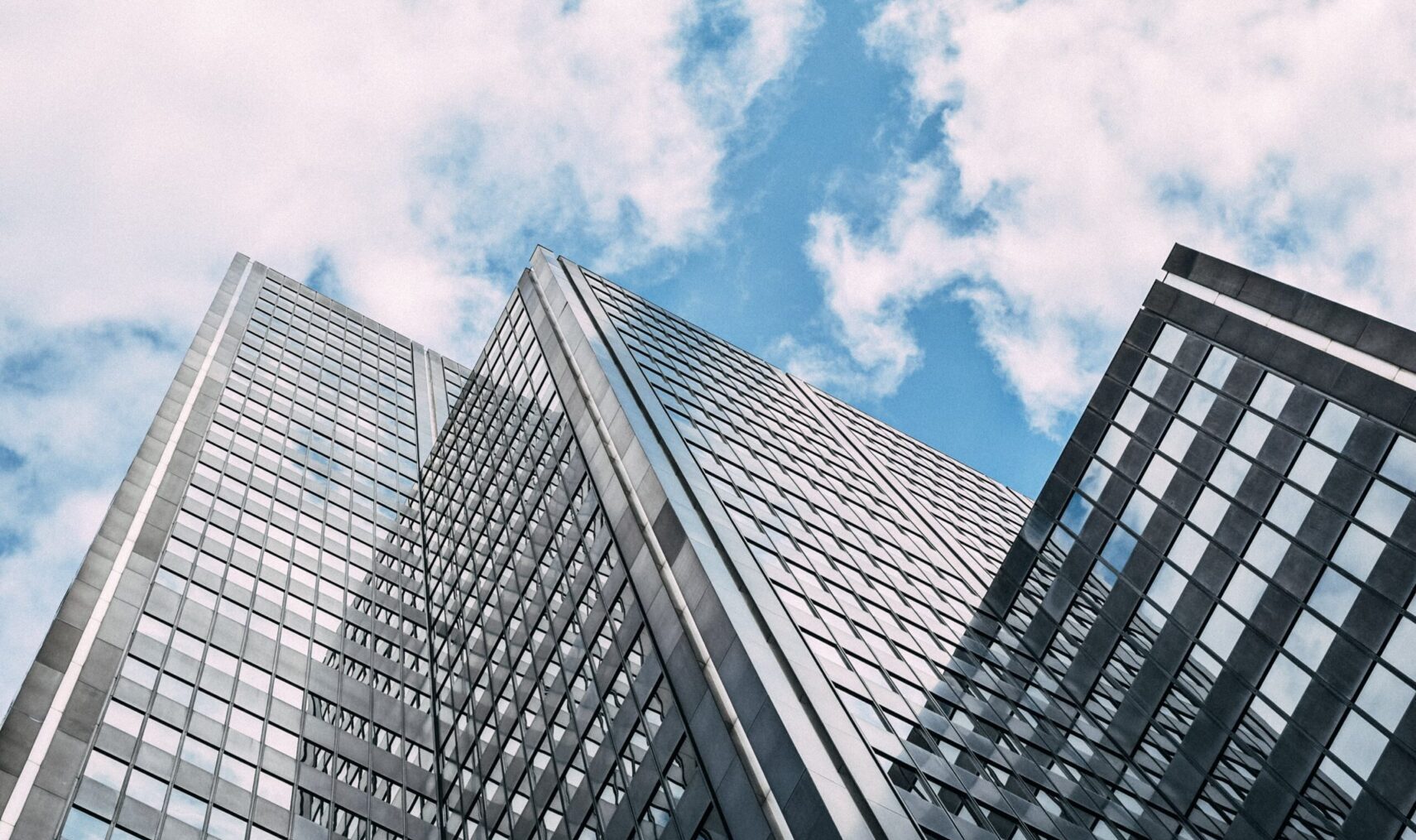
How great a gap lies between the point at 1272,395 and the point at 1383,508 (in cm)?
627

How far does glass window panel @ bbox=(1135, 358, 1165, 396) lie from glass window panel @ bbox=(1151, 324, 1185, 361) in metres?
0.35

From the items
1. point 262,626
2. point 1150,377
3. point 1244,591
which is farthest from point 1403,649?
point 262,626

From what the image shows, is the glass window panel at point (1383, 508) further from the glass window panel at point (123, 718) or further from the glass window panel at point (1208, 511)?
the glass window panel at point (123, 718)

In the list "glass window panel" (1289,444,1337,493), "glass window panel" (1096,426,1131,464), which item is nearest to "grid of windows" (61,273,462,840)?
"glass window panel" (1096,426,1131,464)

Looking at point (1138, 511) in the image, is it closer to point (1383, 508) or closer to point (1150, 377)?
point (1150, 377)

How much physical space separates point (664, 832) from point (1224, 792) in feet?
53.6

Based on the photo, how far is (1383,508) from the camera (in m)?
32.8

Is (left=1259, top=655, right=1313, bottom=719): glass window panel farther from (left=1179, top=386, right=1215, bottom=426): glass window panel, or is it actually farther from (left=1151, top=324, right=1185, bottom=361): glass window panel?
(left=1151, top=324, right=1185, bottom=361): glass window panel

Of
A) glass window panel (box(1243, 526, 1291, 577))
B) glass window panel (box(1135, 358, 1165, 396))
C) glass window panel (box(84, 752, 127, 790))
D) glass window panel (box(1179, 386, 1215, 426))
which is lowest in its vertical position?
glass window panel (box(84, 752, 127, 790))

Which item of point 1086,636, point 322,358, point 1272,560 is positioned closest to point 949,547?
point 1086,636

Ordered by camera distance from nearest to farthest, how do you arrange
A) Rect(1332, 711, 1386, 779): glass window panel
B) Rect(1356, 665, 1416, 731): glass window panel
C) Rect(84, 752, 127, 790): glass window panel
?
Rect(1356, 665, 1416, 731): glass window panel
Rect(1332, 711, 1386, 779): glass window panel
Rect(84, 752, 127, 790): glass window panel

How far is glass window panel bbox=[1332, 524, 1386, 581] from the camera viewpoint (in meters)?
32.4

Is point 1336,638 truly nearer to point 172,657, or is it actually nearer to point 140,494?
point 172,657

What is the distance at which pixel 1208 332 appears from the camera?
41875 mm
